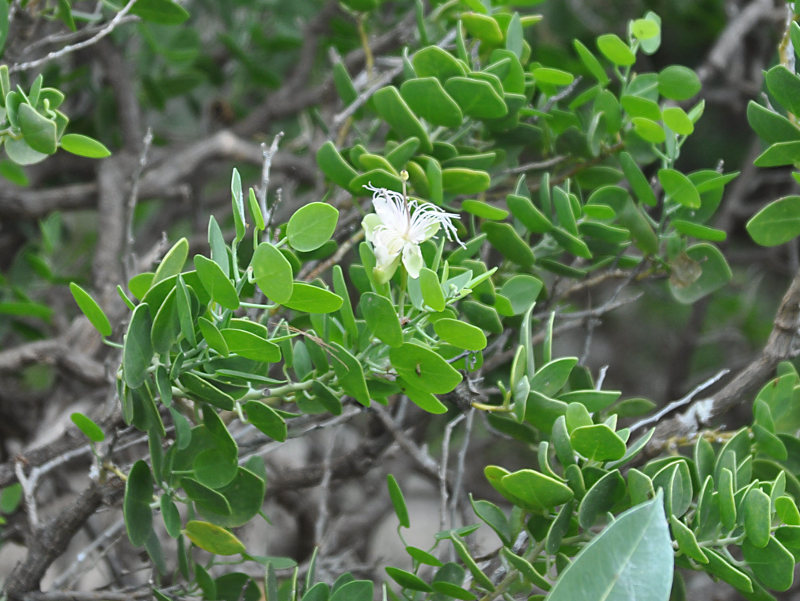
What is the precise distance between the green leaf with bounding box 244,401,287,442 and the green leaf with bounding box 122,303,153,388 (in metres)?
0.09

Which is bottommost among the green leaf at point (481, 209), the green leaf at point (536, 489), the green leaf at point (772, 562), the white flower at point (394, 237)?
the green leaf at point (772, 562)

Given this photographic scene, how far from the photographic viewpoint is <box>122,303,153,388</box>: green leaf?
0.62 metres

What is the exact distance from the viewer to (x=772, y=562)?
665 millimetres

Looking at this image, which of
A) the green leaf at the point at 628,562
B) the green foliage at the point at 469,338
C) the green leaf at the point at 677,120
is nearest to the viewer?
the green leaf at the point at 628,562

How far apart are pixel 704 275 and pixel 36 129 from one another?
710 mm

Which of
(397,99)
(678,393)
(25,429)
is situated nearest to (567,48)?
(678,393)

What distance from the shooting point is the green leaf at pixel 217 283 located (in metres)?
0.59

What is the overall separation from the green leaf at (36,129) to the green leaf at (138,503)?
295mm

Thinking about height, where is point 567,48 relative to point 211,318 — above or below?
below

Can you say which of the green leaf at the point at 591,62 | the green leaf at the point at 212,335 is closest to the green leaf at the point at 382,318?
the green leaf at the point at 212,335

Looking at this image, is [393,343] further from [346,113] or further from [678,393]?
[678,393]

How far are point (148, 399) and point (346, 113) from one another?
0.47 meters

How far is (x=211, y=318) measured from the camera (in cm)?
65

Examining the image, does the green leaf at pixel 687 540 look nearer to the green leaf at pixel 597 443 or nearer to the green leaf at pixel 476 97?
the green leaf at pixel 597 443
